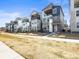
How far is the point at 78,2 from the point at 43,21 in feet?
62.0

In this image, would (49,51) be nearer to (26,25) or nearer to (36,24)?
(36,24)

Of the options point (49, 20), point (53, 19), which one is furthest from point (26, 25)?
point (53, 19)

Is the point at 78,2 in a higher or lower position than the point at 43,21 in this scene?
higher

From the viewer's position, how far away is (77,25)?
3600 cm

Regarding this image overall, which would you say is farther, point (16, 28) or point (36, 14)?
point (16, 28)

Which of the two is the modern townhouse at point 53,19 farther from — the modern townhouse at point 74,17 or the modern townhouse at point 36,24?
the modern townhouse at point 74,17

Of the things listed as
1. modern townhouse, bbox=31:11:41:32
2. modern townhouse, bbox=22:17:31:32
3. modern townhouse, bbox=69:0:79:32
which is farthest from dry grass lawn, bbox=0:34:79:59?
modern townhouse, bbox=22:17:31:32

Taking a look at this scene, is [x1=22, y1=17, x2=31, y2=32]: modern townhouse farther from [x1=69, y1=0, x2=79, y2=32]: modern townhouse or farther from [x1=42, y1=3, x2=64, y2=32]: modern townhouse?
[x1=69, y1=0, x2=79, y2=32]: modern townhouse

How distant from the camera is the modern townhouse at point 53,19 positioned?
156 feet

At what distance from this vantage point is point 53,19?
48.5 metres

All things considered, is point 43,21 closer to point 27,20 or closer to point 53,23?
point 53,23

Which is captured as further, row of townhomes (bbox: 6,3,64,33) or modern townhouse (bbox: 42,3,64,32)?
row of townhomes (bbox: 6,3,64,33)

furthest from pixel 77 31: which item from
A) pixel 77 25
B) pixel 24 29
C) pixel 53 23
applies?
pixel 24 29

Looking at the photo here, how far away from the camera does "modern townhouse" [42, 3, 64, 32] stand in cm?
4756
